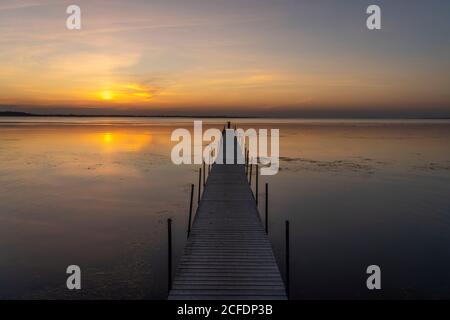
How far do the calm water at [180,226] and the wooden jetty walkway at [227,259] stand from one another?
7.56 feet

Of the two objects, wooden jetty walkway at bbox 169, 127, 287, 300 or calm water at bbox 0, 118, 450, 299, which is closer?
wooden jetty walkway at bbox 169, 127, 287, 300

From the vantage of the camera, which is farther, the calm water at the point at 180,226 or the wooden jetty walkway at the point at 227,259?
the calm water at the point at 180,226

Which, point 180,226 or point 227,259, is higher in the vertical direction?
point 227,259

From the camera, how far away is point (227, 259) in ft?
33.2

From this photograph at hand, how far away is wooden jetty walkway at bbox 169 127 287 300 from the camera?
28.1ft

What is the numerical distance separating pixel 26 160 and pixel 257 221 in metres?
34.5

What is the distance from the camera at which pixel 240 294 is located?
8.44 m

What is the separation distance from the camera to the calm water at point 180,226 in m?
12.7

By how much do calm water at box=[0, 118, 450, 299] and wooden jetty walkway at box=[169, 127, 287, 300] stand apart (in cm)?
231

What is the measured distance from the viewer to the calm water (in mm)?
12719

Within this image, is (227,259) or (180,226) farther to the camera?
(180,226)

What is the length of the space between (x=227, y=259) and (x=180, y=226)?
9.17m

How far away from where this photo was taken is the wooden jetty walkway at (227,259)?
8.55 meters
